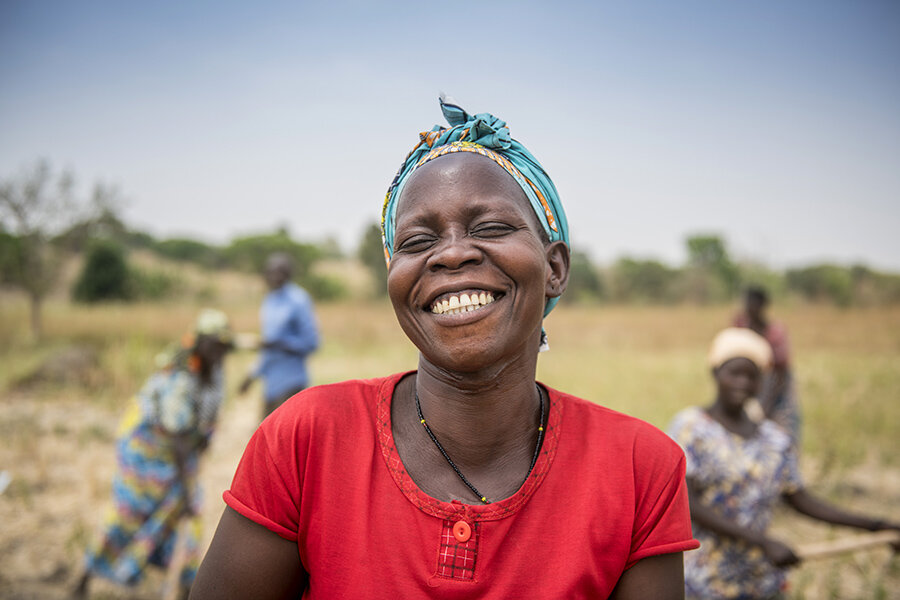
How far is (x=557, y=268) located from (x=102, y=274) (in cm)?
1897

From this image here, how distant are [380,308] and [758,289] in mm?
14984

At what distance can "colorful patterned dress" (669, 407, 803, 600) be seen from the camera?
2.66 m

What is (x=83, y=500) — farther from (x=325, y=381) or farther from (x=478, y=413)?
(x=478, y=413)

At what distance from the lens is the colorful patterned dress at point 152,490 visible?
12.3 ft

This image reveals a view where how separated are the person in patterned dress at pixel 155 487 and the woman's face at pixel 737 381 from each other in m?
3.17

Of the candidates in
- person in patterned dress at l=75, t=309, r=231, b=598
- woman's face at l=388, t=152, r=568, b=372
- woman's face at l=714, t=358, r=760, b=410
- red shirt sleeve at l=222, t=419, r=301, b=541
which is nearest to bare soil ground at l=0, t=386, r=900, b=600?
person in patterned dress at l=75, t=309, r=231, b=598

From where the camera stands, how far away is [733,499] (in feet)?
8.82

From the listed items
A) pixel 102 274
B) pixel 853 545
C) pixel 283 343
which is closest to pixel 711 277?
pixel 102 274

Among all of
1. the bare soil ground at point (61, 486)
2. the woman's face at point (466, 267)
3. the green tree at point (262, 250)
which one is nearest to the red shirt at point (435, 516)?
the woman's face at point (466, 267)

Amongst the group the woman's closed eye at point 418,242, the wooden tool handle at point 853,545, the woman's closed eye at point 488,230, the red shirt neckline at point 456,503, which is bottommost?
the wooden tool handle at point 853,545

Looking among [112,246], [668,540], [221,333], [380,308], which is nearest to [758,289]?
[221,333]

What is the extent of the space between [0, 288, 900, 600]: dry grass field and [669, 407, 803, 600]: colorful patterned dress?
1.50 m

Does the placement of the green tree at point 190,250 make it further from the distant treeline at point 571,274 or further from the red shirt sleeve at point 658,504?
the red shirt sleeve at point 658,504

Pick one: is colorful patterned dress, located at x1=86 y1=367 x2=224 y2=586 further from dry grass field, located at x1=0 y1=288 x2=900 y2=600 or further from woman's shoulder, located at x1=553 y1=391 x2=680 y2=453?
woman's shoulder, located at x1=553 y1=391 x2=680 y2=453
